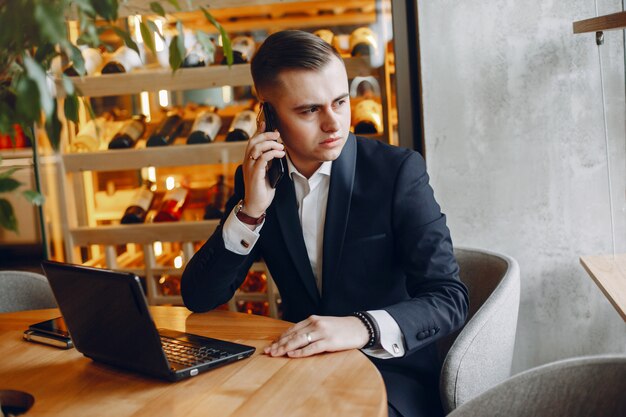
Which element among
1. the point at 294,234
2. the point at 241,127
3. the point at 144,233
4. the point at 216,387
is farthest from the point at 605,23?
the point at 144,233

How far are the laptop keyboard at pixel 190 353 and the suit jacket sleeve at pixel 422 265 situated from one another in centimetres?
40

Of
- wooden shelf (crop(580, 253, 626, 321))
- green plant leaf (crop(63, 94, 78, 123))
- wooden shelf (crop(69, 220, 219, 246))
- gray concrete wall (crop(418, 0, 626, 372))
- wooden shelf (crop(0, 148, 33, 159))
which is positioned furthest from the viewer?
wooden shelf (crop(0, 148, 33, 159))

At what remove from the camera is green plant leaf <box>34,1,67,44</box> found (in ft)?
3.02

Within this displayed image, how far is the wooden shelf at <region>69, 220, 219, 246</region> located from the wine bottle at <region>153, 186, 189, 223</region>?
0.04 metres

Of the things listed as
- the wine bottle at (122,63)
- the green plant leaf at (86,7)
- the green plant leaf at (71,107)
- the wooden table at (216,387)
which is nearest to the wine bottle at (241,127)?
the wine bottle at (122,63)

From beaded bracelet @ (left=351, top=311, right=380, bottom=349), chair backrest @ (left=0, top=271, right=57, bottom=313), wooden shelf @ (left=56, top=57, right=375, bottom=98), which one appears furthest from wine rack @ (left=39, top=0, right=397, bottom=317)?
beaded bracelet @ (left=351, top=311, right=380, bottom=349)

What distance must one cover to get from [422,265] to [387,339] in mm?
278

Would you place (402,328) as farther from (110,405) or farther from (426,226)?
(110,405)

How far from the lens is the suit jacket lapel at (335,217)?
6.63 feet

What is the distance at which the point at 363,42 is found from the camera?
3043 millimetres

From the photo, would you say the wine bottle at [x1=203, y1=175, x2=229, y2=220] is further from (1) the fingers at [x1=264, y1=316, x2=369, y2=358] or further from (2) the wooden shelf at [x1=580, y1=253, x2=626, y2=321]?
(1) the fingers at [x1=264, y1=316, x2=369, y2=358]

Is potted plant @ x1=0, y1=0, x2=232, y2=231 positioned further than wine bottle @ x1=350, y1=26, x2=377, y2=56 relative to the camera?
No

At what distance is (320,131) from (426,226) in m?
0.36

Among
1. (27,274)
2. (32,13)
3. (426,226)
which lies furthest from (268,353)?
(27,274)
